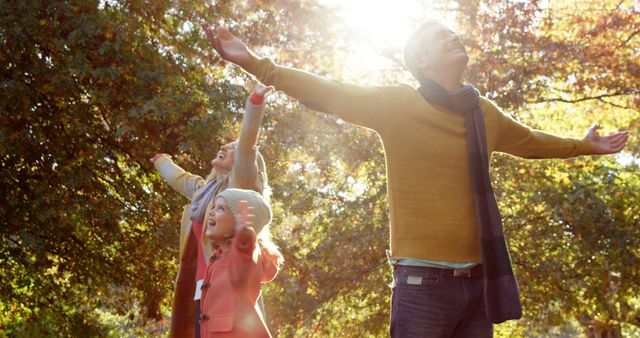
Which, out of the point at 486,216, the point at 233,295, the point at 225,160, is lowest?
the point at 486,216

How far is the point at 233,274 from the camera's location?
163 inches

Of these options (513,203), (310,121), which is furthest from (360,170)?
(513,203)

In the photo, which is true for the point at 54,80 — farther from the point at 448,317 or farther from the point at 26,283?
the point at 448,317

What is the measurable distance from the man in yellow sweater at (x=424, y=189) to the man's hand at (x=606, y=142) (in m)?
0.73

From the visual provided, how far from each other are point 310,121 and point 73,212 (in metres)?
4.18

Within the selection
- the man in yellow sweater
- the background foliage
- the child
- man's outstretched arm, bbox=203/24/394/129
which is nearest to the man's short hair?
the man in yellow sweater

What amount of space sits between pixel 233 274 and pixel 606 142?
1.86 m

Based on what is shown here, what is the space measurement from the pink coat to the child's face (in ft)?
0.37

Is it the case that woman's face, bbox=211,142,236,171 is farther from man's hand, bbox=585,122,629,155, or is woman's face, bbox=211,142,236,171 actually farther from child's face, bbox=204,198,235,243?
man's hand, bbox=585,122,629,155

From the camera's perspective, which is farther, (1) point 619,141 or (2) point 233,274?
(2) point 233,274

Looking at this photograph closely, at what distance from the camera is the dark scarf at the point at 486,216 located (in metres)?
2.75

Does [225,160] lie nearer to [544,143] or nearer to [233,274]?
[233,274]

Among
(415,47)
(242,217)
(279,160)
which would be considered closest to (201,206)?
(242,217)

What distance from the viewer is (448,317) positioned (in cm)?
274
